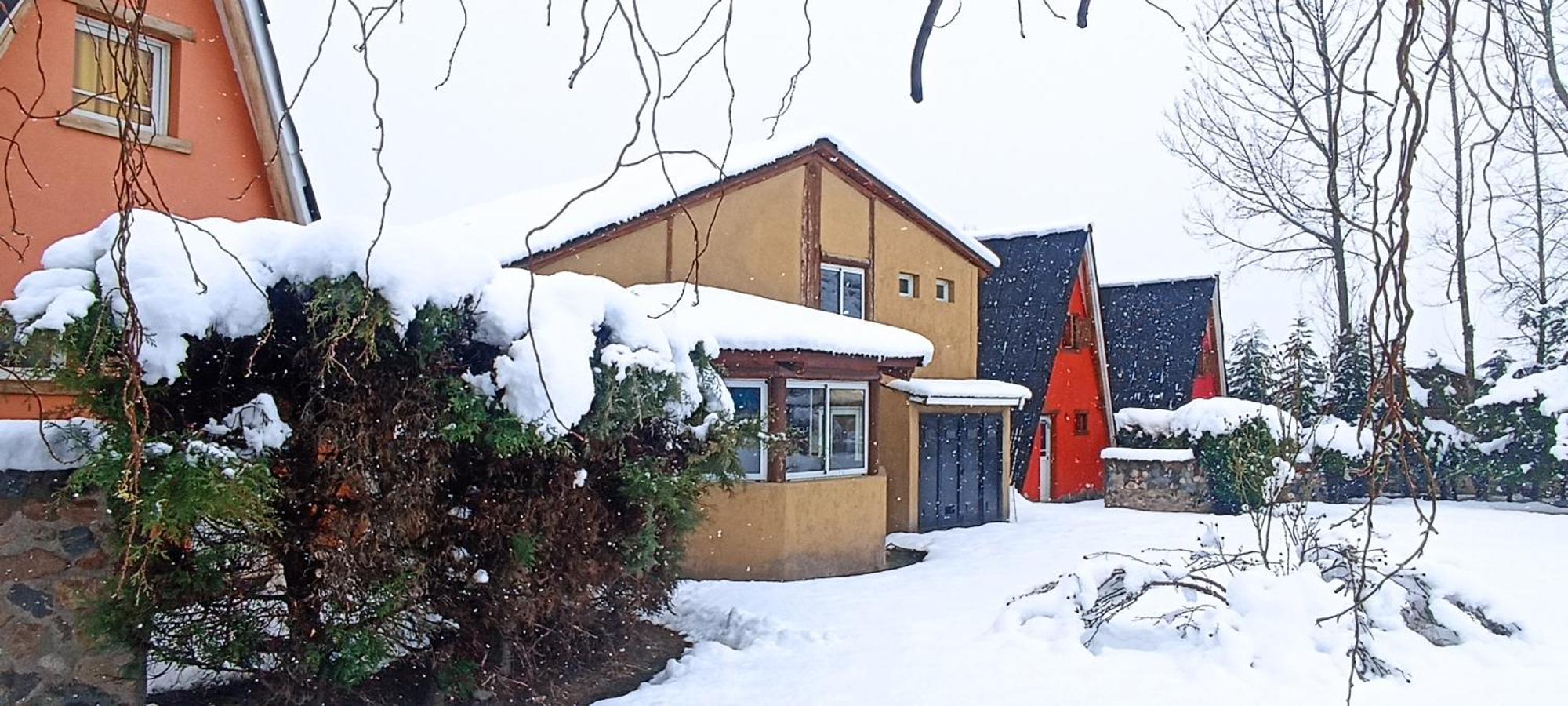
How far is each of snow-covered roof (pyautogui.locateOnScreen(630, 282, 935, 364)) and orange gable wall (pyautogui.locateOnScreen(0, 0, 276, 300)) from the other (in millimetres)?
3674

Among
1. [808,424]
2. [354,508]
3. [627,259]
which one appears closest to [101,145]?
[354,508]

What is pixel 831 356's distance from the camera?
416 inches

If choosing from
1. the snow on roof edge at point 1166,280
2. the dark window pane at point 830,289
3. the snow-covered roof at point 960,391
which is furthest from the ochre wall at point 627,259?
the snow on roof edge at point 1166,280

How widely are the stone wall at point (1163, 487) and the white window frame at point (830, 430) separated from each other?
805cm

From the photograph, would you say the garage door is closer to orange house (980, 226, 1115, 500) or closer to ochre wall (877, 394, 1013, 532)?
ochre wall (877, 394, 1013, 532)

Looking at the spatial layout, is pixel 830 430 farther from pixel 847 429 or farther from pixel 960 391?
pixel 960 391

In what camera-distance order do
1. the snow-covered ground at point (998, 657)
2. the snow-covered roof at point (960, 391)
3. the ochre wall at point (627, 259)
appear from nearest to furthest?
the snow-covered ground at point (998, 657), the ochre wall at point (627, 259), the snow-covered roof at point (960, 391)

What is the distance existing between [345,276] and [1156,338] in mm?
20371

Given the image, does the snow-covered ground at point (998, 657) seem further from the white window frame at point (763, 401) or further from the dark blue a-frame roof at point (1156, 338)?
the dark blue a-frame roof at point (1156, 338)

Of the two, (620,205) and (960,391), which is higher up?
(620,205)

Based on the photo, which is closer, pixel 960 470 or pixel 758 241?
pixel 758 241

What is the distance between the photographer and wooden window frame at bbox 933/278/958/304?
15.3 metres

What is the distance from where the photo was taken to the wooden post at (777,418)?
33.5 feet

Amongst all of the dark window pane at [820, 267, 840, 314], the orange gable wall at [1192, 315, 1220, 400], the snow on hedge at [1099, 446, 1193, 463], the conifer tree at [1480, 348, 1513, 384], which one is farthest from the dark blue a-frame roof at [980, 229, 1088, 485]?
the conifer tree at [1480, 348, 1513, 384]
